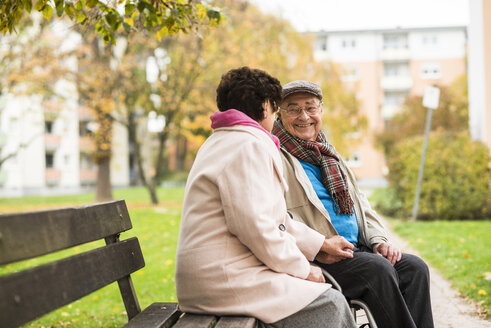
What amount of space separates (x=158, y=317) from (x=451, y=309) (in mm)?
3376

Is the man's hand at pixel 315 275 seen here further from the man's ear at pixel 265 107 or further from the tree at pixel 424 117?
the tree at pixel 424 117

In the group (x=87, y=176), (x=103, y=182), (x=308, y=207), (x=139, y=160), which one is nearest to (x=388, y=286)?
(x=308, y=207)

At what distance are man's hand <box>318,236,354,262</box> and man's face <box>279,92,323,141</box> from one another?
2.58ft

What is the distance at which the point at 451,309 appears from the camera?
5.03m

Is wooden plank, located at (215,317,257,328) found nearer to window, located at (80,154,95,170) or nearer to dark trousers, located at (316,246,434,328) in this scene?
dark trousers, located at (316,246,434,328)

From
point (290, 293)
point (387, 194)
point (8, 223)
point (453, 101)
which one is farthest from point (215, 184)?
point (453, 101)

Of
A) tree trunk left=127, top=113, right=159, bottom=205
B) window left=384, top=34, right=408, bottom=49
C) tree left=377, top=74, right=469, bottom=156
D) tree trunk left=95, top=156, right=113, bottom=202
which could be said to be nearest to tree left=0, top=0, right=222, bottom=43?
tree trunk left=127, top=113, right=159, bottom=205

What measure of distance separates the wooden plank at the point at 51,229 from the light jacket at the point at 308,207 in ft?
3.55

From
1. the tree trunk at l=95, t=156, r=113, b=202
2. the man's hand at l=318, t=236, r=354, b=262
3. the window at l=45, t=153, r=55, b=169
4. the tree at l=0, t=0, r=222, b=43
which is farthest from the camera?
the window at l=45, t=153, r=55, b=169

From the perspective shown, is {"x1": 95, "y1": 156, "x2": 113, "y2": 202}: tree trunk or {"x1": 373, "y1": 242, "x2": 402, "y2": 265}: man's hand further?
{"x1": 95, "y1": 156, "x2": 113, "y2": 202}: tree trunk

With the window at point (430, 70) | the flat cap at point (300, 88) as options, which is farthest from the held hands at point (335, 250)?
the window at point (430, 70)

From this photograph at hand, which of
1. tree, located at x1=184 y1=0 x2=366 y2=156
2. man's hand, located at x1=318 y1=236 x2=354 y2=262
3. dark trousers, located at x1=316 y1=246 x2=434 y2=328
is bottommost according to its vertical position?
dark trousers, located at x1=316 y1=246 x2=434 y2=328

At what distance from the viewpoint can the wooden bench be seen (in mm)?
1895

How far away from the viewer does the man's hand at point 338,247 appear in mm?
3098
